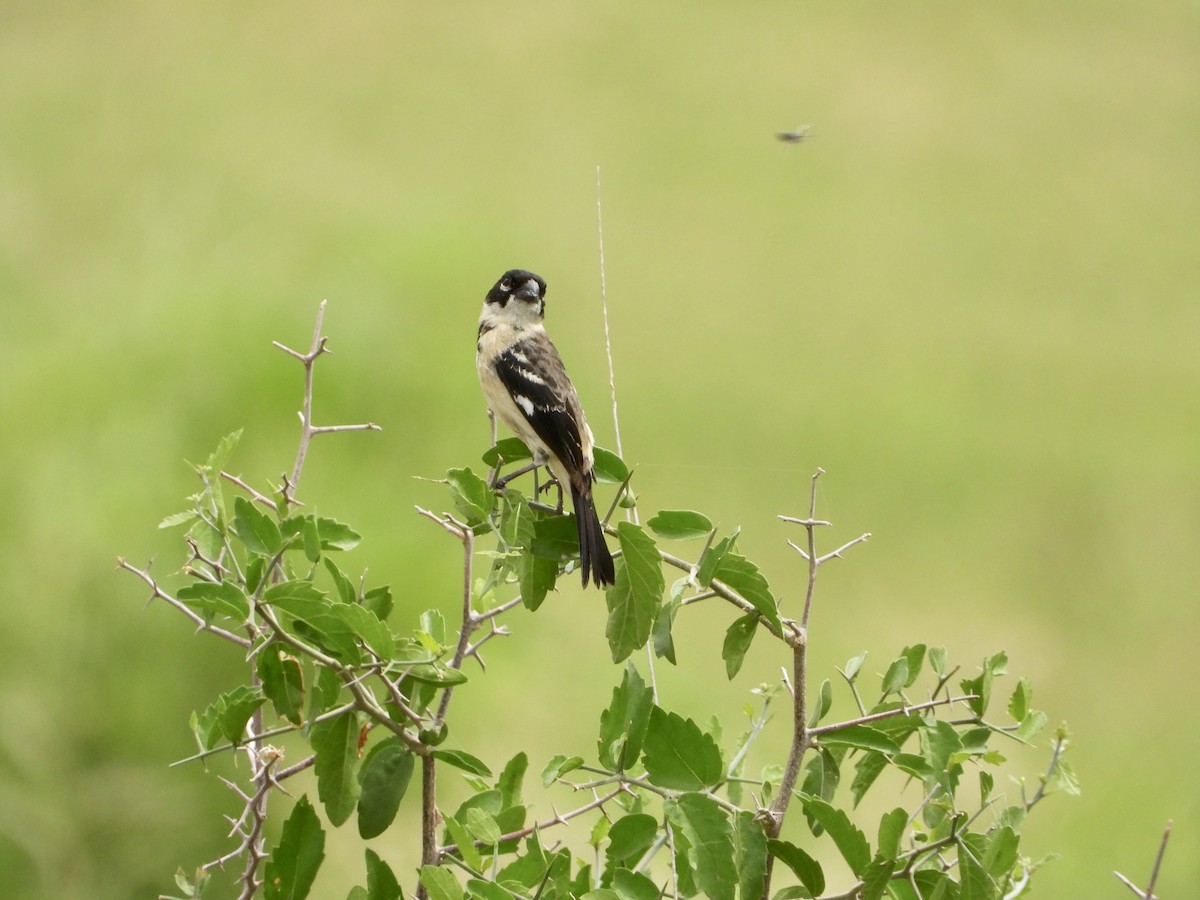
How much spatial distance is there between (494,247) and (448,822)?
11.2ft

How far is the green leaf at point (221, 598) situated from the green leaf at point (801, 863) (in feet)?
1.16

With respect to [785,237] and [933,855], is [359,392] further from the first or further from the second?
[785,237]

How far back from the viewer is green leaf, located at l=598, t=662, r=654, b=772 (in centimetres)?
83

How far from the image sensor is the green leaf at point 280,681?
83 cm

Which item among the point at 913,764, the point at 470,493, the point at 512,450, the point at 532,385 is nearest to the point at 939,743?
the point at 913,764

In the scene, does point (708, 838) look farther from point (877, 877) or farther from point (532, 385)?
point (532, 385)

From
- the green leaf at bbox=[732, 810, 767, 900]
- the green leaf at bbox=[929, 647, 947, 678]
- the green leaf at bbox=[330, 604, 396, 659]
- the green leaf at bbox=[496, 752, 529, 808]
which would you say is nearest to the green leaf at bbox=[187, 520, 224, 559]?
the green leaf at bbox=[330, 604, 396, 659]

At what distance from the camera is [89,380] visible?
2719 mm

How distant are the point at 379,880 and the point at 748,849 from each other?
244mm

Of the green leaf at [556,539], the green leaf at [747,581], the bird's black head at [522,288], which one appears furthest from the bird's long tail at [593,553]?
the bird's black head at [522,288]

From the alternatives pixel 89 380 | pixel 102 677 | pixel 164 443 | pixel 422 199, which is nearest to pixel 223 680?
pixel 102 677

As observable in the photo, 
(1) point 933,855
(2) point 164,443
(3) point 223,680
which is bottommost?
(3) point 223,680

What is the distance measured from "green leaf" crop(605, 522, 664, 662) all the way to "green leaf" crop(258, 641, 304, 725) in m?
0.20

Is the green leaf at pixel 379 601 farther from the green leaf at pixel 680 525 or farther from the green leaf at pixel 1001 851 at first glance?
the green leaf at pixel 1001 851
